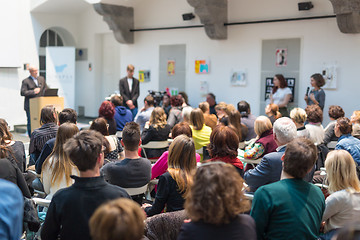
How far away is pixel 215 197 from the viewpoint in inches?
83.8

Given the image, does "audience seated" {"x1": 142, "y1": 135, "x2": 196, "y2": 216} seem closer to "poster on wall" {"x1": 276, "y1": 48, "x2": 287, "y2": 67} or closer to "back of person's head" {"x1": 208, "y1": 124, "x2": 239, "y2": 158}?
"back of person's head" {"x1": 208, "y1": 124, "x2": 239, "y2": 158}

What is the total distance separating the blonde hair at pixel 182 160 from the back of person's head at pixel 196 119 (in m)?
2.59

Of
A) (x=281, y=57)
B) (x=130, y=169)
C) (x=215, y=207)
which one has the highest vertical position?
(x=281, y=57)

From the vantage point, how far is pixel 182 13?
11.6 metres

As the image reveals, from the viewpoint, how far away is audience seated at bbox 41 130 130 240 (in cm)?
249

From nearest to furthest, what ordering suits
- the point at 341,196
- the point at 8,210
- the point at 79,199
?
1. the point at 8,210
2. the point at 79,199
3. the point at 341,196

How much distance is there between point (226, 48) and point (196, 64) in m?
0.94

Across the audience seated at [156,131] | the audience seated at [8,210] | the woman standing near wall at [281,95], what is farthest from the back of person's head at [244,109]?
the audience seated at [8,210]

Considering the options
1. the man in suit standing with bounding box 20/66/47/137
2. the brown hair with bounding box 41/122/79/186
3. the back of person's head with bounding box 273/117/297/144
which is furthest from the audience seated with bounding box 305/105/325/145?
the man in suit standing with bounding box 20/66/47/137

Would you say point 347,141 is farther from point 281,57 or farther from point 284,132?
point 281,57

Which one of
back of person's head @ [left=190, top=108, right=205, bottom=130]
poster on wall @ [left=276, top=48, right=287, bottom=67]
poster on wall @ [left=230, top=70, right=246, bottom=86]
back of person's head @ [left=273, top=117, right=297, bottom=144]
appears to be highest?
poster on wall @ [left=276, top=48, right=287, bottom=67]

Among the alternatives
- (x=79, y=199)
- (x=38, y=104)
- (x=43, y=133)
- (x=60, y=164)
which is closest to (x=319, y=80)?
(x=43, y=133)

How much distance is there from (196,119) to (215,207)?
13.0 feet

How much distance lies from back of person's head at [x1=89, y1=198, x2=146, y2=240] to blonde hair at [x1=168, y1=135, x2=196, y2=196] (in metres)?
1.56
